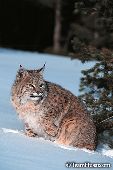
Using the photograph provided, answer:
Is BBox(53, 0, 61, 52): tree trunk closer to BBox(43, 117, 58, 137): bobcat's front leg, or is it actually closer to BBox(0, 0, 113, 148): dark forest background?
BBox(0, 0, 113, 148): dark forest background

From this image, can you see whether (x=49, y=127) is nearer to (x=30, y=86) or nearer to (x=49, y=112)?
(x=49, y=112)

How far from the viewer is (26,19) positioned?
36531 millimetres

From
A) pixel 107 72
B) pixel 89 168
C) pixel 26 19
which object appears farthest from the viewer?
pixel 26 19

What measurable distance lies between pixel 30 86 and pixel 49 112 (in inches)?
21.1

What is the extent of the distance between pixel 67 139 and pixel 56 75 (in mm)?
6623

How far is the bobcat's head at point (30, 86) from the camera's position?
814cm

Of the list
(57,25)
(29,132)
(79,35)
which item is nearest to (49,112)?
(29,132)

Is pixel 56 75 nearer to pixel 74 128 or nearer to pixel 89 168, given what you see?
pixel 74 128

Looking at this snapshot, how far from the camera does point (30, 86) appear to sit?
8117 millimetres

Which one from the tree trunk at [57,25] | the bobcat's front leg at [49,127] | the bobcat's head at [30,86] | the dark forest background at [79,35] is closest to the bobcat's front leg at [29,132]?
the bobcat's front leg at [49,127]

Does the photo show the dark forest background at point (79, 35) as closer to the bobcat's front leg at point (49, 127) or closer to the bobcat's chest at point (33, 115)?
the bobcat's front leg at point (49, 127)

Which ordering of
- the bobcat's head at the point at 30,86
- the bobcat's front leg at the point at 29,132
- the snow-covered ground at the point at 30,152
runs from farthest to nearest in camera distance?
the bobcat's front leg at the point at 29,132 < the bobcat's head at the point at 30,86 < the snow-covered ground at the point at 30,152

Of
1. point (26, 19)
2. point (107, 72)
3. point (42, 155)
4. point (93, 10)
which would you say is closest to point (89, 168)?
point (42, 155)

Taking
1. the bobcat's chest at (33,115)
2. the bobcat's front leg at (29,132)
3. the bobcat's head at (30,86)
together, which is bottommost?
the bobcat's front leg at (29,132)
